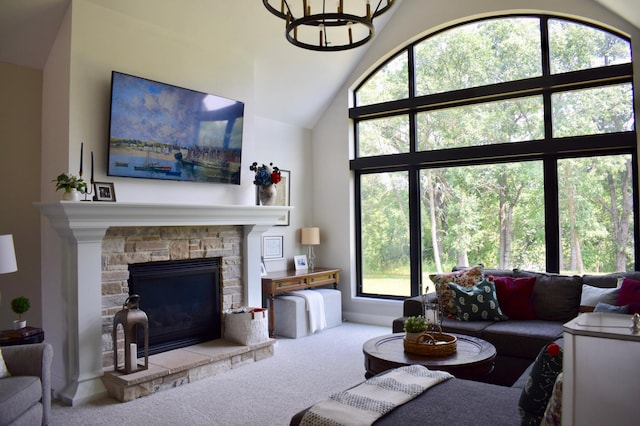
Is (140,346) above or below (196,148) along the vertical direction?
below

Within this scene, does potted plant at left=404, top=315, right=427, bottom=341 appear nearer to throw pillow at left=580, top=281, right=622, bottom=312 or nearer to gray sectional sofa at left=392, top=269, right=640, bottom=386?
gray sectional sofa at left=392, top=269, right=640, bottom=386

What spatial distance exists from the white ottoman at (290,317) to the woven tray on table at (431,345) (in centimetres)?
242

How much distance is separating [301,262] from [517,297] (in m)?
2.95

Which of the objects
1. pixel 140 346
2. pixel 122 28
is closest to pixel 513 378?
pixel 140 346

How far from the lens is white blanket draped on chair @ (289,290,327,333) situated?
570 centimetres

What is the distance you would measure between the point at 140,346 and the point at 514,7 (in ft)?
17.3

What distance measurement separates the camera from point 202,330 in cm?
484

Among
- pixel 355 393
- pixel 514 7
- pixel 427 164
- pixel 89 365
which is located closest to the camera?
pixel 355 393

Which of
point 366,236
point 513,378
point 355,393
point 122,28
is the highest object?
point 122,28

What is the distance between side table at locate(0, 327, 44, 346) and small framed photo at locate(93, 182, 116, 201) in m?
1.09

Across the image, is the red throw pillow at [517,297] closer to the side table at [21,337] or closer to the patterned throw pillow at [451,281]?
the patterned throw pillow at [451,281]

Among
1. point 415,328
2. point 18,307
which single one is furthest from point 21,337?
point 415,328

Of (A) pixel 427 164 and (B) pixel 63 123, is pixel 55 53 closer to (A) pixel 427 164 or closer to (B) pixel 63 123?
(B) pixel 63 123

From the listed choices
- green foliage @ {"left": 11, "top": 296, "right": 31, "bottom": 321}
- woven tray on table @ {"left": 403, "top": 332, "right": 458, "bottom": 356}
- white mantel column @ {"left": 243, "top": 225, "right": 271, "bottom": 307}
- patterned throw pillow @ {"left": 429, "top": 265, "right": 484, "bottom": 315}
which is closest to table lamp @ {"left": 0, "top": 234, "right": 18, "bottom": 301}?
green foliage @ {"left": 11, "top": 296, "right": 31, "bottom": 321}
